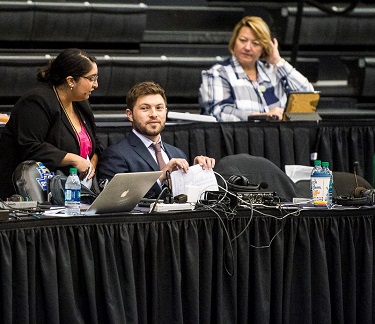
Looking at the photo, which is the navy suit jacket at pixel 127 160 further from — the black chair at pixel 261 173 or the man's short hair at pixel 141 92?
the black chair at pixel 261 173

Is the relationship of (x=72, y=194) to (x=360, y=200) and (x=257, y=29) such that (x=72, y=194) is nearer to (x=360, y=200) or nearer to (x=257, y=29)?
(x=360, y=200)

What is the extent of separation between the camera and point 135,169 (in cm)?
573

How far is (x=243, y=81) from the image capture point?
7387 mm

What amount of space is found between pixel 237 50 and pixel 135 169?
1.89m

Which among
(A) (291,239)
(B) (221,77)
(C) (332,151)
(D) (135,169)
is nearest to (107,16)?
(B) (221,77)

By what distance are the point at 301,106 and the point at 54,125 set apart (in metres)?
2.06

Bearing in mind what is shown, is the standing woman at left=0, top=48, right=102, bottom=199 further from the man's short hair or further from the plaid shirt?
the plaid shirt

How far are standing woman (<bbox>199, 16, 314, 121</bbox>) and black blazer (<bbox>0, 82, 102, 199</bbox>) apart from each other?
1.66 m

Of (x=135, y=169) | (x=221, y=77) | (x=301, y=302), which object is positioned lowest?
(x=301, y=302)

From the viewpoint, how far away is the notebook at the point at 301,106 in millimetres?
7219

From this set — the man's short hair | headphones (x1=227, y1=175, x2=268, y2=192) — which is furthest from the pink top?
headphones (x1=227, y1=175, x2=268, y2=192)

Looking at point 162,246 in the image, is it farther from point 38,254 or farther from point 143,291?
point 38,254

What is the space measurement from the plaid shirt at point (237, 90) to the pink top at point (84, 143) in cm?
150

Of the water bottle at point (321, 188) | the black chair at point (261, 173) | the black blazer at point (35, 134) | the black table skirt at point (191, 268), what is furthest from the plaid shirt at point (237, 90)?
Answer: the black table skirt at point (191, 268)
